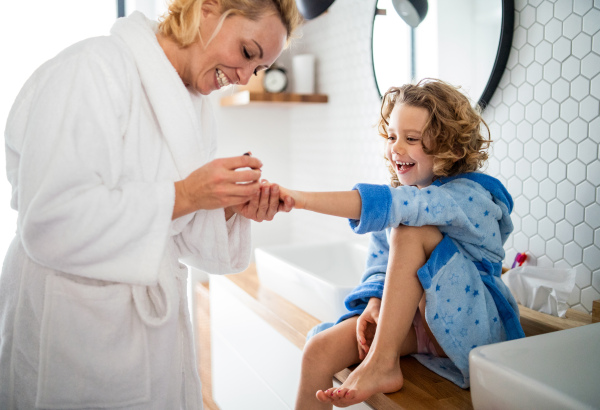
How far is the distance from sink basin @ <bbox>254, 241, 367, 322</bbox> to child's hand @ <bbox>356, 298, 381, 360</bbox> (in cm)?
16

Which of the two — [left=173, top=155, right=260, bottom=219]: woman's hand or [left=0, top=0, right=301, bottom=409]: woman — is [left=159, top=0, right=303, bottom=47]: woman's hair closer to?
[left=0, top=0, right=301, bottom=409]: woman

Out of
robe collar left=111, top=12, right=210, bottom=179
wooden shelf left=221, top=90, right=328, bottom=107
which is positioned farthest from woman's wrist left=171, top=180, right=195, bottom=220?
wooden shelf left=221, top=90, right=328, bottom=107

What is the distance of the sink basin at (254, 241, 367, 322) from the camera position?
1566 millimetres

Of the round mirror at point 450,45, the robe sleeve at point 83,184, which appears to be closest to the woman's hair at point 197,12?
the robe sleeve at point 83,184


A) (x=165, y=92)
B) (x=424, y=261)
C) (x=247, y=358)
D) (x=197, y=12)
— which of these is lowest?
(x=247, y=358)

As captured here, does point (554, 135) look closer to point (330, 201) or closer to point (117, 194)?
point (330, 201)

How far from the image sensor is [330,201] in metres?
1.25

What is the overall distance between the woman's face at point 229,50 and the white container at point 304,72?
1459 millimetres

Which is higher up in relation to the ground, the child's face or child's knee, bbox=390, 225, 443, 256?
the child's face

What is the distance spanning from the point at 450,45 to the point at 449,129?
563mm

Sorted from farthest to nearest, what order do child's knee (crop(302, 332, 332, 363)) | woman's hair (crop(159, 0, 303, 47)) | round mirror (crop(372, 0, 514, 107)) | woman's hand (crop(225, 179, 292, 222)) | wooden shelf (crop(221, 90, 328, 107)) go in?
1. wooden shelf (crop(221, 90, 328, 107))
2. round mirror (crop(372, 0, 514, 107))
3. child's knee (crop(302, 332, 332, 363))
4. woman's hand (crop(225, 179, 292, 222))
5. woman's hair (crop(159, 0, 303, 47))

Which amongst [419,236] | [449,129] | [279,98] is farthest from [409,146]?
[279,98]

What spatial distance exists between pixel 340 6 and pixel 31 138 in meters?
1.82

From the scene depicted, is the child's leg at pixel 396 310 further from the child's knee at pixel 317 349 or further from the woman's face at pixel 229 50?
the woman's face at pixel 229 50
